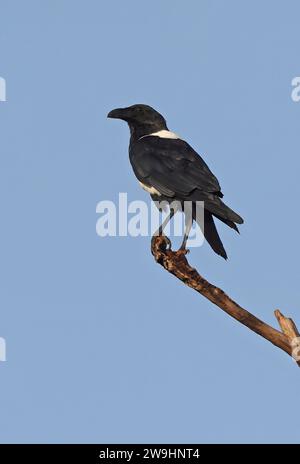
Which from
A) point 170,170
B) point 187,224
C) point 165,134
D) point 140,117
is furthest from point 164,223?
point 140,117

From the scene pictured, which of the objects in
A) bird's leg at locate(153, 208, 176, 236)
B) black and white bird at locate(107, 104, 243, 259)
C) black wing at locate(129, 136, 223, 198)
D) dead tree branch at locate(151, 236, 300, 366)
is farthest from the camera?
black wing at locate(129, 136, 223, 198)

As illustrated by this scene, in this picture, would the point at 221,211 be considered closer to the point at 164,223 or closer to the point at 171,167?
the point at 164,223

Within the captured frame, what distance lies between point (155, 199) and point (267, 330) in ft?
12.8

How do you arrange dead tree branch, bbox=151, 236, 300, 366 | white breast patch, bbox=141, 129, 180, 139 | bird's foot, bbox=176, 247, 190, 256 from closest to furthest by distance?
dead tree branch, bbox=151, 236, 300, 366 < bird's foot, bbox=176, 247, 190, 256 < white breast patch, bbox=141, 129, 180, 139

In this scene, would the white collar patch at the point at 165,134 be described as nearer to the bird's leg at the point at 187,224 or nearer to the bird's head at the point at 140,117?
the bird's head at the point at 140,117

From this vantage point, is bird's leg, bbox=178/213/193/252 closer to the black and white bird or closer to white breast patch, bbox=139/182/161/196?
the black and white bird

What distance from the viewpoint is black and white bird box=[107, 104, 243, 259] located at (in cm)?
1255

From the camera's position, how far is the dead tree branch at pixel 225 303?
33.8 ft

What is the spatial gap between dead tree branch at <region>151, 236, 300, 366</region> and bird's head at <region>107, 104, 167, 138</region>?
3184 mm

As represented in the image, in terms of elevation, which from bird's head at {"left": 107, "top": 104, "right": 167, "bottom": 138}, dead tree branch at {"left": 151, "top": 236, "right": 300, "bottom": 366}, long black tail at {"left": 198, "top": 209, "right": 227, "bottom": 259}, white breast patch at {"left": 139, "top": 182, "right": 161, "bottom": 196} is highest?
bird's head at {"left": 107, "top": 104, "right": 167, "bottom": 138}

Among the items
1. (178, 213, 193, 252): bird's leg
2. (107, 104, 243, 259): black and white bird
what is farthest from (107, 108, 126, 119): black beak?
(178, 213, 193, 252): bird's leg

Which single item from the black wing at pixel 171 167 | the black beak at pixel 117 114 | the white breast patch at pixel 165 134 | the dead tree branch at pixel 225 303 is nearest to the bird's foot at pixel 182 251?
the dead tree branch at pixel 225 303
